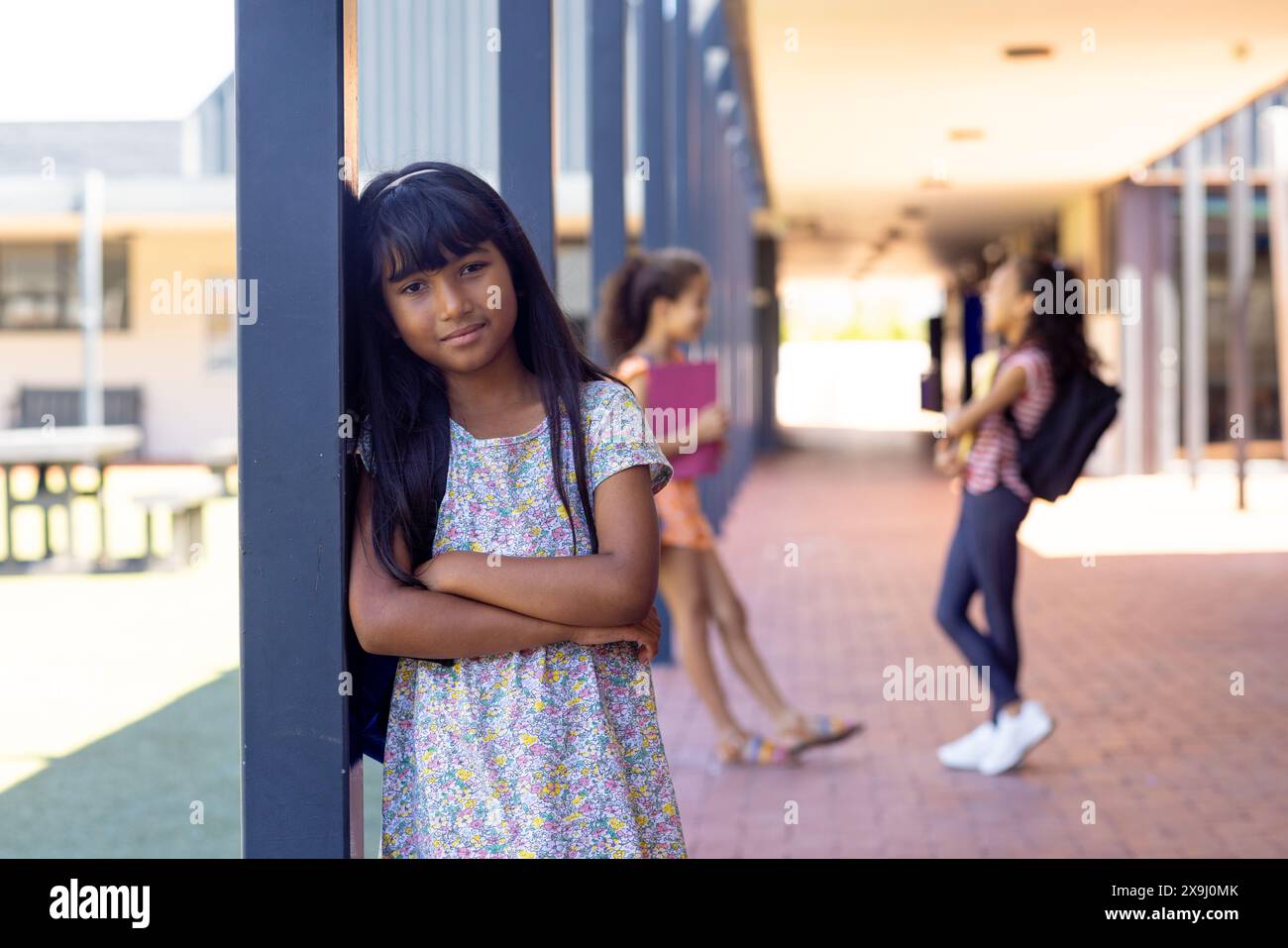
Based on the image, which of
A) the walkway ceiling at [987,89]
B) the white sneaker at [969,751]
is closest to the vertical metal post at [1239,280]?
the walkway ceiling at [987,89]

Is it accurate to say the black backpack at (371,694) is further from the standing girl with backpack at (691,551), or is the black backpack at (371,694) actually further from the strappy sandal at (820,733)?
the strappy sandal at (820,733)

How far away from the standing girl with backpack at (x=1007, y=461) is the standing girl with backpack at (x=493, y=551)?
3.36 meters

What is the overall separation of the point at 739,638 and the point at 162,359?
1882cm

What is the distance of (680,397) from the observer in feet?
16.7

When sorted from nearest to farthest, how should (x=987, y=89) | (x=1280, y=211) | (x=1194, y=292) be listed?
(x=987, y=89) < (x=1280, y=211) < (x=1194, y=292)

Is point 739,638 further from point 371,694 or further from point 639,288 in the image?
point 371,694

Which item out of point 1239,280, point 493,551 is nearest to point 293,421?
point 493,551

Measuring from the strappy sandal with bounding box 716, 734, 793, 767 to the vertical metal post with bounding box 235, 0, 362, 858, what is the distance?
139 inches

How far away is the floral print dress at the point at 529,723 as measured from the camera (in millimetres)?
1888

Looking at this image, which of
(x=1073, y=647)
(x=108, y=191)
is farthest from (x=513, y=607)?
(x=108, y=191)

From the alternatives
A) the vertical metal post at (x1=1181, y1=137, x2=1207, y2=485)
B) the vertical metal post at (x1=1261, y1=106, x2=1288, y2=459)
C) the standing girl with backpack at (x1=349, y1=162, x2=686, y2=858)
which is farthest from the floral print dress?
the vertical metal post at (x1=1181, y1=137, x2=1207, y2=485)

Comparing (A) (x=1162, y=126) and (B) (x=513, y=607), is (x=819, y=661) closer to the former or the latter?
(B) (x=513, y=607)
